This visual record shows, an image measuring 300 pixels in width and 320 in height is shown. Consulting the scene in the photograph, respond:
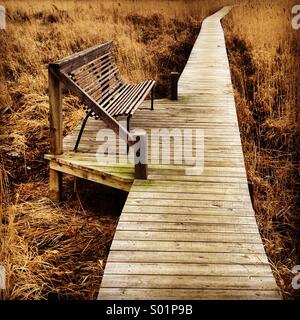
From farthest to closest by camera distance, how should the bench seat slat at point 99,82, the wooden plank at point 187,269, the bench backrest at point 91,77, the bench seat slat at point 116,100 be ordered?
the bench seat slat at point 116,100
the bench seat slat at point 99,82
the bench backrest at point 91,77
the wooden plank at point 187,269

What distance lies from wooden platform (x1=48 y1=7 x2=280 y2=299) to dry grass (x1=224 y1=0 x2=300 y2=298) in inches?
16.6

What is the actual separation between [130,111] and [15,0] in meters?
12.4

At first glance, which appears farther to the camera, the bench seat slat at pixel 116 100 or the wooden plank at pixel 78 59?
the bench seat slat at pixel 116 100

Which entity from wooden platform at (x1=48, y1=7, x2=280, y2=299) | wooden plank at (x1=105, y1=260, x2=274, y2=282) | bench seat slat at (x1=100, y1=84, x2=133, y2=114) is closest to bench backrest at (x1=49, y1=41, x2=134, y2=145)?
bench seat slat at (x1=100, y1=84, x2=133, y2=114)

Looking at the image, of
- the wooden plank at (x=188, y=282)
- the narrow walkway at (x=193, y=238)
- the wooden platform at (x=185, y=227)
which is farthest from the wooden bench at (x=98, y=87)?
the wooden plank at (x=188, y=282)

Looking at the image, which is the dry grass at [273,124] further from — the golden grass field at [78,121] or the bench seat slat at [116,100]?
the bench seat slat at [116,100]

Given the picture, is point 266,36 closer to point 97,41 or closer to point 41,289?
point 97,41

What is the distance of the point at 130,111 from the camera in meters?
4.25

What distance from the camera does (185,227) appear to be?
3080 mm

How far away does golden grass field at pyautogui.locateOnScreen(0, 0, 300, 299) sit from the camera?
347 centimetres

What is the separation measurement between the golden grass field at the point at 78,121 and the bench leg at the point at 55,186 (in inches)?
3.1

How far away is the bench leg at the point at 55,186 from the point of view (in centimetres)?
428

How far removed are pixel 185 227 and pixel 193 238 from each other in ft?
0.47
